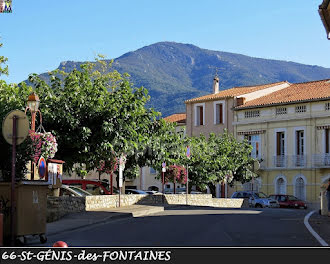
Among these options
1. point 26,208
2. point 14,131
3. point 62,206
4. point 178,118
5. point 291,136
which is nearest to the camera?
point 14,131

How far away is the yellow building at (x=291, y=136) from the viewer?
56.6m

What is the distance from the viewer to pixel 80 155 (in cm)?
3122

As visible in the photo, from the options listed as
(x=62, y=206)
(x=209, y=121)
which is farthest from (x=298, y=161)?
(x=62, y=206)

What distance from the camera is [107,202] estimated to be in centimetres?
3102

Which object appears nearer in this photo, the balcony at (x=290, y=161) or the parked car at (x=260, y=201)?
the parked car at (x=260, y=201)

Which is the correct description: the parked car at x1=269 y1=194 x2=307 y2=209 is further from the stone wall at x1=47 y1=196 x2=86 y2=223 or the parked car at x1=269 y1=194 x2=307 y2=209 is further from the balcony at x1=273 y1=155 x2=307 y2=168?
the stone wall at x1=47 y1=196 x2=86 y2=223

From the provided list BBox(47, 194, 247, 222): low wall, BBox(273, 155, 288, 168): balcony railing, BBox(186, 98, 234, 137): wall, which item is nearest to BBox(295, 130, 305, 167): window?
BBox(273, 155, 288, 168): balcony railing

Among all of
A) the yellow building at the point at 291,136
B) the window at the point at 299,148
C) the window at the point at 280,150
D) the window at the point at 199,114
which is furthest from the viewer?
the window at the point at 199,114

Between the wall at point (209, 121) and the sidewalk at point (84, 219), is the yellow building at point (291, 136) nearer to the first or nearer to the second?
the wall at point (209, 121)

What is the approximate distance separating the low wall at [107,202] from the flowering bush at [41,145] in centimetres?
240

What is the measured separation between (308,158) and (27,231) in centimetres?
4463

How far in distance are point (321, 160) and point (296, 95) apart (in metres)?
6.34

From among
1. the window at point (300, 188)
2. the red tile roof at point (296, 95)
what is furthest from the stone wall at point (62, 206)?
the window at point (300, 188)

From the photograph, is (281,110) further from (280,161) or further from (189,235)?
(189,235)
